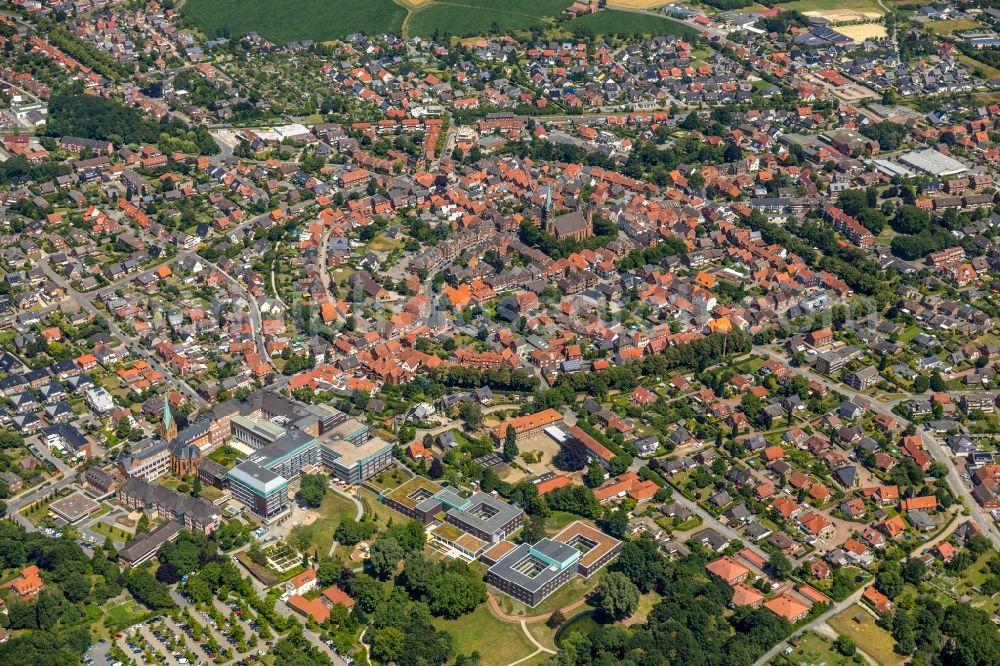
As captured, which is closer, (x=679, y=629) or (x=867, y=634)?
(x=679, y=629)

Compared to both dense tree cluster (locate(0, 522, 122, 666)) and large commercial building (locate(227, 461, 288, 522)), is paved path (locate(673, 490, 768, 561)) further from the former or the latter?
dense tree cluster (locate(0, 522, 122, 666))

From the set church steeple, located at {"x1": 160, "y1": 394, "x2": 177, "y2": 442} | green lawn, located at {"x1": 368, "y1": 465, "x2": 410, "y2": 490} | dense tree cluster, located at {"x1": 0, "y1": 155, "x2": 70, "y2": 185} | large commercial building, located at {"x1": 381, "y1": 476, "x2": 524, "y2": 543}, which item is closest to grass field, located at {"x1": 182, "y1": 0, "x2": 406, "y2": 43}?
dense tree cluster, located at {"x1": 0, "y1": 155, "x2": 70, "y2": 185}

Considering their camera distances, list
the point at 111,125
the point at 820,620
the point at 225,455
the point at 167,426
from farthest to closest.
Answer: the point at 111,125
the point at 225,455
the point at 167,426
the point at 820,620

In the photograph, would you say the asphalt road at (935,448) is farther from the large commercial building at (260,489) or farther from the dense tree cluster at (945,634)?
the large commercial building at (260,489)

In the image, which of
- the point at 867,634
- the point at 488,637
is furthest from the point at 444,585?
the point at 867,634

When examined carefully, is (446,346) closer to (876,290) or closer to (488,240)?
(488,240)

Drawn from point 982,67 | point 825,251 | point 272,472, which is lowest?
point 272,472

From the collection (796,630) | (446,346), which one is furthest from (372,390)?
(796,630)

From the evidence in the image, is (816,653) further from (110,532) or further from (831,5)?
(831,5)
